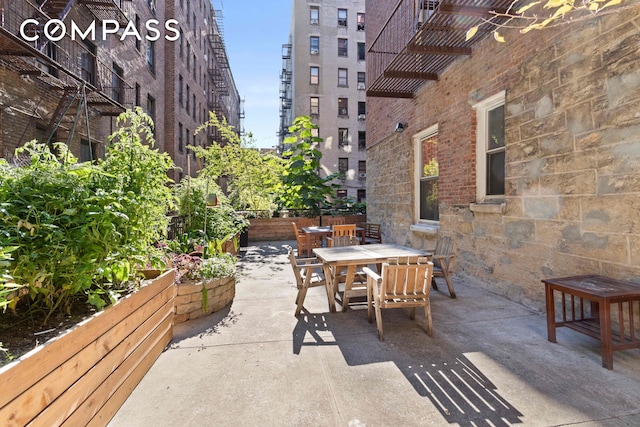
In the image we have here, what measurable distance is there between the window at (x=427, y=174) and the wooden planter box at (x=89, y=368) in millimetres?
5648

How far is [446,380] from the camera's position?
8.08 feet

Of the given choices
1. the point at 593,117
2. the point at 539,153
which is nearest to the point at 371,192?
the point at 539,153

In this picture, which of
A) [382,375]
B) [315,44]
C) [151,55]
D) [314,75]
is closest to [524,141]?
[382,375]

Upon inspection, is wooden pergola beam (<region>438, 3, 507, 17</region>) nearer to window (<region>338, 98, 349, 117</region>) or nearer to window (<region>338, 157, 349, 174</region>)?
window (<region>338, 157, 349, 174</region>)

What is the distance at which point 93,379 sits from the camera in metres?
1.83

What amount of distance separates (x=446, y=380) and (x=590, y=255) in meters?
2.24

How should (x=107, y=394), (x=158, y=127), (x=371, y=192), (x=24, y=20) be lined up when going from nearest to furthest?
(x=107, y=394) < (x=24, y=20) < (x=371, y=192) < (x=158, y=127)

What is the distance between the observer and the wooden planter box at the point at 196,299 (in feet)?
12.2

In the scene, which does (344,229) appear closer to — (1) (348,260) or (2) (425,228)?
(2) (425,228)

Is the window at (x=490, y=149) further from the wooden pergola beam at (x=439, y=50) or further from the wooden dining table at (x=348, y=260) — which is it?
the wooden dining table at (x=348, y=260)

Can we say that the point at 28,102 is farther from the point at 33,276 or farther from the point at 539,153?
the point at 539,153

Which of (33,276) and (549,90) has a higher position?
(549,90)

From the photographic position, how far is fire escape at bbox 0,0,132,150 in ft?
20.4

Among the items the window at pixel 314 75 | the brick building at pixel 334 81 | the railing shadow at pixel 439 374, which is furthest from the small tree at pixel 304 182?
the window at pixel 314 75
